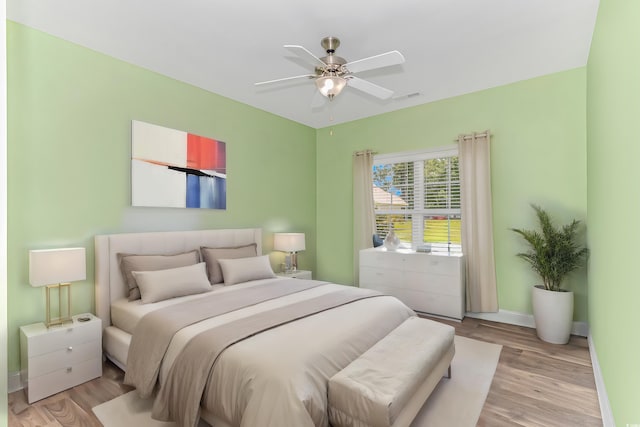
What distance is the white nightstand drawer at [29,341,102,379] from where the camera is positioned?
2.20 meters

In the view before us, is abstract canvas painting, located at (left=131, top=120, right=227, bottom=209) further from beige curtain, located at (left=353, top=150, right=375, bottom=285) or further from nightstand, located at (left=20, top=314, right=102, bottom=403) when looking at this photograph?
beige curtain, located at (left=353, top=150, right=375, bottom=285)

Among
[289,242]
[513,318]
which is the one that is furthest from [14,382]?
[513,318]

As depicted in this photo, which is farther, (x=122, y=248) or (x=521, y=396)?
(x=122, y=248)

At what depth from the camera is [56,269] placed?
2.33 m

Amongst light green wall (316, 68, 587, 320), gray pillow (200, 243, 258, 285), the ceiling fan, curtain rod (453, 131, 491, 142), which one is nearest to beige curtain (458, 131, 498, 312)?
curtain rod (453, 131, 491, 142)

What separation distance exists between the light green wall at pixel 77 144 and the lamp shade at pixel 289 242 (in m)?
0.76

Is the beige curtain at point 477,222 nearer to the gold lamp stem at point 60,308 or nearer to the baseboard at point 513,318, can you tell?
the baseboard at point 513,318

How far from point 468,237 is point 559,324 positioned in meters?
1.23

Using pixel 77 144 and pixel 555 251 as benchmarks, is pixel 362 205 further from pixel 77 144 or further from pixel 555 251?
pixel 77 144

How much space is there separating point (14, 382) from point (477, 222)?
4555 millimetres

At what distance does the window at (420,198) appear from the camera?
13.5 feet

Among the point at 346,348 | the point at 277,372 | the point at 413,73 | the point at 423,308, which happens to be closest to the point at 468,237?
the point at 423,308

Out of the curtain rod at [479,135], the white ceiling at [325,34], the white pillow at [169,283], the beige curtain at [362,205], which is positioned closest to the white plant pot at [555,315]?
the curtain rod at [479,135]

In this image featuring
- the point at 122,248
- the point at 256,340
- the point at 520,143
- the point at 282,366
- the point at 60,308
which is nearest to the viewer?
the point at 282,366
